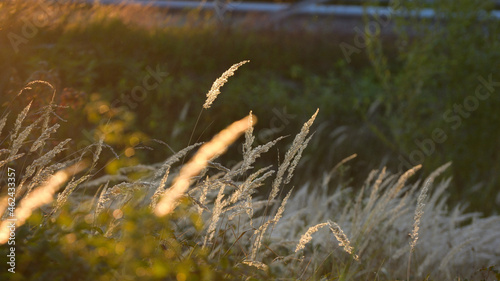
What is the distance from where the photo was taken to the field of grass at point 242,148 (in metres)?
2.32

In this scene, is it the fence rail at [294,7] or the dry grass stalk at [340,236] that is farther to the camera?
the fence rail at [294,7]

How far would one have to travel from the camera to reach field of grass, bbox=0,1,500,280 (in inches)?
91.3

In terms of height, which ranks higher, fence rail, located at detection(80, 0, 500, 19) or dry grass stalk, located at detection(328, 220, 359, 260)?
dry grass stalk, located at detection(328, 220, 359, 260)

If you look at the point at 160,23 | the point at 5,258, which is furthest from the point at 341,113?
the point at 5,258

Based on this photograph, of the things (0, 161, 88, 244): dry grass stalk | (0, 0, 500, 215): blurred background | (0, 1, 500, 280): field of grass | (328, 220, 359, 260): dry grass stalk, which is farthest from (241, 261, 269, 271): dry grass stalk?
(0, 0, 500, 215): blurred background

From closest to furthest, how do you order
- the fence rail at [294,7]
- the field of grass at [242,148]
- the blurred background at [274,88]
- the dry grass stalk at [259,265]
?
the dry grass stalk at [259,265] → the field of grass at [242,148] → the blurred background at [274,88] → the fence rail at [294,7]

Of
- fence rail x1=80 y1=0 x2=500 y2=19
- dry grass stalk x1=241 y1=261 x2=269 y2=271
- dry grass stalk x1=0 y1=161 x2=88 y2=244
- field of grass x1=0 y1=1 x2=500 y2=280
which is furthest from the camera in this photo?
fence rail x1=80 y1=0 x2=500 y2=19

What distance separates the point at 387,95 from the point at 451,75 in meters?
0.74

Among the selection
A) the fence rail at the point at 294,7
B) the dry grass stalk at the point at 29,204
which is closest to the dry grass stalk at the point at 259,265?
the dry grass stalk at the point at 29,204

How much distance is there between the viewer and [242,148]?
6492 millimetres

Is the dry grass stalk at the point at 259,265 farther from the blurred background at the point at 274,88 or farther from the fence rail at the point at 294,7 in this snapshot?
the fence rail at the point at 294,7

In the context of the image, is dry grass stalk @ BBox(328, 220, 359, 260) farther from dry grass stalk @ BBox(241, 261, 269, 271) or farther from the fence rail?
the fence rail

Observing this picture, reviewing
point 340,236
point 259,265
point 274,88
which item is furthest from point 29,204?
point 274,88

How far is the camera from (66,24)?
5309mm
